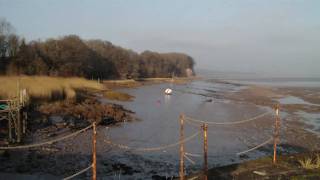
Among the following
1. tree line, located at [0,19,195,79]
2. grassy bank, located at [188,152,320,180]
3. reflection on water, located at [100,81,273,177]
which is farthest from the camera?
tree line, located at [0,19,195,79]

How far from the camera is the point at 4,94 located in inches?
908

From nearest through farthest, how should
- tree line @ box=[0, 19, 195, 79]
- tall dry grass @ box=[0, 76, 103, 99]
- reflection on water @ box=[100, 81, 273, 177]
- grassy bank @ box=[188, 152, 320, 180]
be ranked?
grassy bank @ box=[188, 152, 320, 180] → reflection on water @ box=[100, 81, 273, 177] → tall dry grass @ box=[0, 76, 103, 99] → tree line @ box=[0, 19, 195, 79]

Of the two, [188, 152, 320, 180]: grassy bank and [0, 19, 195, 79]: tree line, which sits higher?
[0, 19, 195, 79]: tree line

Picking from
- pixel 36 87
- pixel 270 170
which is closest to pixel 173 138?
pixel 270 170

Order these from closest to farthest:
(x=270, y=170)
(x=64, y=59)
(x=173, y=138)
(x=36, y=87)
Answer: (x=270, y=170)
(x=173, y=138)
(x=36, y=87)
(x=64, y=59)

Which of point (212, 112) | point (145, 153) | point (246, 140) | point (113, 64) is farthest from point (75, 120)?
point (113, 64)

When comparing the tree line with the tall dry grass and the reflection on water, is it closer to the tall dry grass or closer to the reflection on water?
the tall dry grass

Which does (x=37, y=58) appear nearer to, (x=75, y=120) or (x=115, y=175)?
(x=75, y=120)

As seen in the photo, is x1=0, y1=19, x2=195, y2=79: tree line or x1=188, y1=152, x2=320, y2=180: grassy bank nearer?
x1=188, y1=152, x2=320, y2=180: grassy bank

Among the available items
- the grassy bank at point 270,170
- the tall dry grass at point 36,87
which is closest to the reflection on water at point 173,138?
the grassy bank at point 270,170

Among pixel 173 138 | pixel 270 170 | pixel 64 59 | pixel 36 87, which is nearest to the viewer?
pixel 270 170

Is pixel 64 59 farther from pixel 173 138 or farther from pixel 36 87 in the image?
pixel 173 138

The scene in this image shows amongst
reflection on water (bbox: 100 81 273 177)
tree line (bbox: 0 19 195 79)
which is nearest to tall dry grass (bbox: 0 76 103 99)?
reflection on water (bbox: 100 81 273 177)

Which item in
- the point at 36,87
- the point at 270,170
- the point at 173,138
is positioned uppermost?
the point at 36,87
